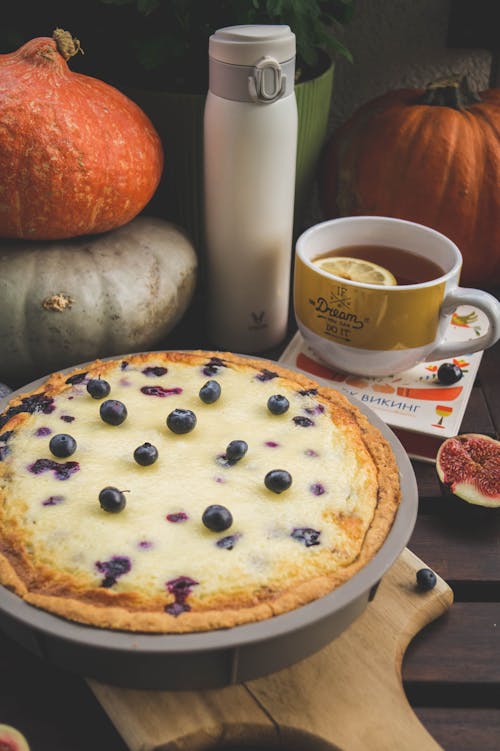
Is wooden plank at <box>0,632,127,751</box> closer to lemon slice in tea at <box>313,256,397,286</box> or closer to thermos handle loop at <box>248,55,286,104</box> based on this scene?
→ lemon slice in tea at <box>313,256,397,286</box>

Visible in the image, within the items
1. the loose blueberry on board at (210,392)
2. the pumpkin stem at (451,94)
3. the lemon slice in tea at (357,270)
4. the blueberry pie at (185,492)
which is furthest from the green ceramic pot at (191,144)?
the loose blueberry on board at (210,392)

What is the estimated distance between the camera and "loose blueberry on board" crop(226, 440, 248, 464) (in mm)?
1287

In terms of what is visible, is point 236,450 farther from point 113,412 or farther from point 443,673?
point 443,673

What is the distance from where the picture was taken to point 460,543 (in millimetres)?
1449

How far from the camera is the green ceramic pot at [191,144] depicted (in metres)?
1.81

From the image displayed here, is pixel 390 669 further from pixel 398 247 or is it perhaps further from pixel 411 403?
pixel 398 247

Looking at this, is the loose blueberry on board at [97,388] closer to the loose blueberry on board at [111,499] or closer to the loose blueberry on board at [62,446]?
the loose blueberry on board at [62,446]

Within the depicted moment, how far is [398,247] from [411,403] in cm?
40

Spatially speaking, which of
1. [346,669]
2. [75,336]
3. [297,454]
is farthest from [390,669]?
[75,336]

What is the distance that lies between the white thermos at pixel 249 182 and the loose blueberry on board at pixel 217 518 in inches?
31.5

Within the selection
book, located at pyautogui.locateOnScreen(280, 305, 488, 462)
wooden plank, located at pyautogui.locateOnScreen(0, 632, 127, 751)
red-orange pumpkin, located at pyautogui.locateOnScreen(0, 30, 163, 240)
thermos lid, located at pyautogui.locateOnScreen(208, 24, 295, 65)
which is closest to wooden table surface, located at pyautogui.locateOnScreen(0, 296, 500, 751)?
wooden plank, located at pyautogui.locateOnScreen(0, 632, 127, 751)

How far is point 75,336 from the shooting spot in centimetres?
165

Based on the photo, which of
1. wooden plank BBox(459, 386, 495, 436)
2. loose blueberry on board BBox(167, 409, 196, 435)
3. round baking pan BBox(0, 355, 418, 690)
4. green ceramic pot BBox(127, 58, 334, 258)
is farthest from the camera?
green ceramic pot BBox(127, 58, 334, 258)

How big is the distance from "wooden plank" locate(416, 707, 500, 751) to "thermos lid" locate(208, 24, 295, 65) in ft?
4.15
